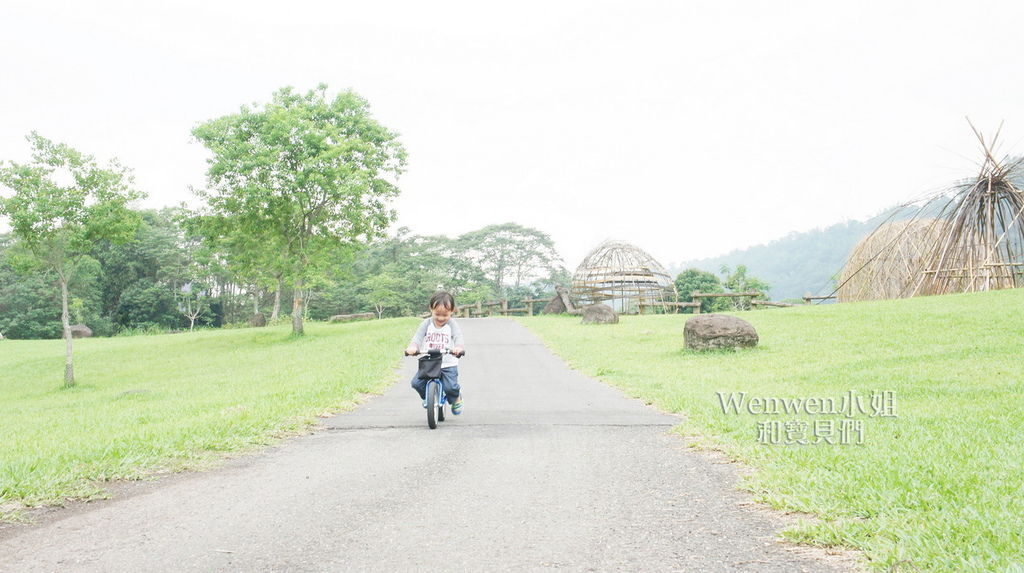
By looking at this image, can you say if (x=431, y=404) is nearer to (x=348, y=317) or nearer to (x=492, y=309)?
(x=348, y=317)

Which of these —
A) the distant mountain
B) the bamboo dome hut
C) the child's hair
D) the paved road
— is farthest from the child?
the distant mountain

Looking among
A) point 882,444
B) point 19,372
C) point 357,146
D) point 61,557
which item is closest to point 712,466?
point 882,444

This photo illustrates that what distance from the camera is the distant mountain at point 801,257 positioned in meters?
83.6

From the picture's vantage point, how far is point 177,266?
4956 centimetres

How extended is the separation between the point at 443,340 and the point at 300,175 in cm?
1934

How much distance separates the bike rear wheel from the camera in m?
7.07

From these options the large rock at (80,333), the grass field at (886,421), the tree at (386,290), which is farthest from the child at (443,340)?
the large rock at (80,333)

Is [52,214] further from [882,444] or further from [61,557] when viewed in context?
[882,444]

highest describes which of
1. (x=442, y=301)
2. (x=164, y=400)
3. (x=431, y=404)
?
(x=442, y=301)

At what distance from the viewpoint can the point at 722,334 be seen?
1446 cm

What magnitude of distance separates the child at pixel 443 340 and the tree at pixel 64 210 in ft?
53.9

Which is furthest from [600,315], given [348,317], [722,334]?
[348,317]

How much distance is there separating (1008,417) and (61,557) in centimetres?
836

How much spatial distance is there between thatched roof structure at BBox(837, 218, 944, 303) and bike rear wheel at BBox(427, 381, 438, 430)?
1977 centimetres
